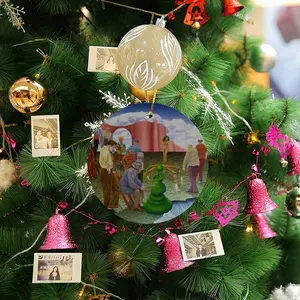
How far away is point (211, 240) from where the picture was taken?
98cm

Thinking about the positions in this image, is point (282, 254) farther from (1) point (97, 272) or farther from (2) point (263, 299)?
(1) point (97, 272)

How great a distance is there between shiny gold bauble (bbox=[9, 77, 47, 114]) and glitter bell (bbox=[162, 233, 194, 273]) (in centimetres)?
36

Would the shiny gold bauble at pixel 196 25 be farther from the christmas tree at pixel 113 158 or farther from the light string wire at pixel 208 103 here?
the light string wire at pixel 208 103

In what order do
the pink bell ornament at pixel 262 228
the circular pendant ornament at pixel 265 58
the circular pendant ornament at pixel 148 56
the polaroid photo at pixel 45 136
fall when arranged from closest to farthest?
the circular pendant ornament at pixel 148 56 < the polaroid photo at pixel 45 136 < the pink bell ornament at pixel 262 228 < the circular pendant ornament at pixel 265 58

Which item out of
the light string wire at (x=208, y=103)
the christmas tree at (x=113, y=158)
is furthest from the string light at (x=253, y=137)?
the light string wire at (x=208, y=103)

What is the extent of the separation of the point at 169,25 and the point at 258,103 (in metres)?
0.27

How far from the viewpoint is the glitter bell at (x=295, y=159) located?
1088 mm

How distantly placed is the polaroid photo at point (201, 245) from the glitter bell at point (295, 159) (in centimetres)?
24

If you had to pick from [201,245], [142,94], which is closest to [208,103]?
[142,94]

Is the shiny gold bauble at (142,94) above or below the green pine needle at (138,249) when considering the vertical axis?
above

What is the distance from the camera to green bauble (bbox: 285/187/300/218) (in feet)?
3.69

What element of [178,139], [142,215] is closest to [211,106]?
[178,139]

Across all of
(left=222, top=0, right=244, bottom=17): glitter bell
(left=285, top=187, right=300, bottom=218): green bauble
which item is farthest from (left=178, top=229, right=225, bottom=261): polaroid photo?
(left=222, top=0, right=244, bottom=17): glitter bell

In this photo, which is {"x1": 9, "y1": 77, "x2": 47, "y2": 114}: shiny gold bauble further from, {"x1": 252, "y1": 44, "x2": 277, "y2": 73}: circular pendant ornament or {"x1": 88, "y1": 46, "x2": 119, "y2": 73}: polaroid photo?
{"x1": 252, "y1": 44, "x2": 277, "y2": 73}: circular pendant ornament
